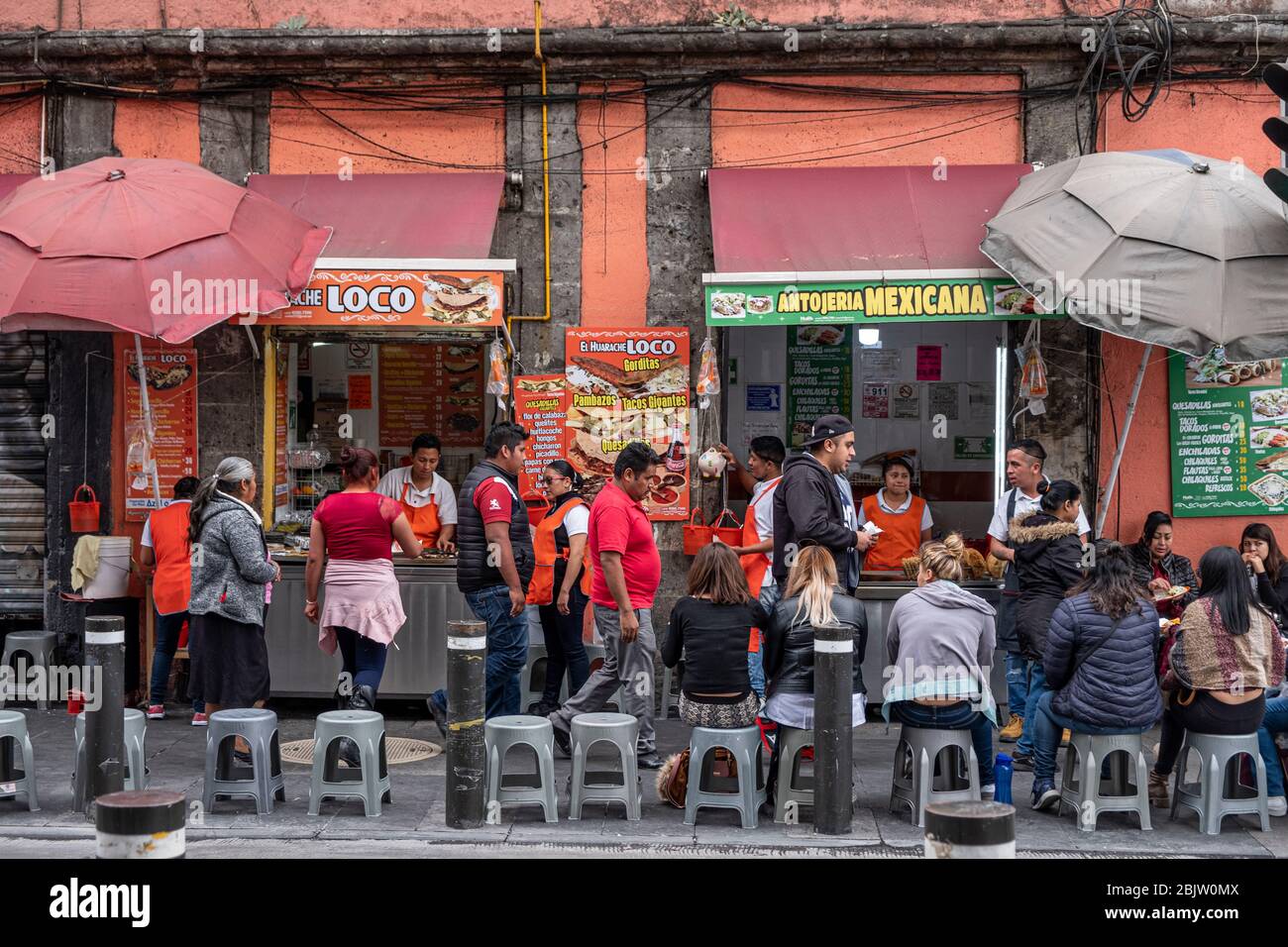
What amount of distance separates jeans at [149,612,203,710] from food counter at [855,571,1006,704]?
493cm

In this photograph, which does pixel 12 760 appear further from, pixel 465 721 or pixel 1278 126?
pixel 1278 126

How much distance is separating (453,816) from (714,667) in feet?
5.17

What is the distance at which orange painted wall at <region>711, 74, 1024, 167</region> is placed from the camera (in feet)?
34.1

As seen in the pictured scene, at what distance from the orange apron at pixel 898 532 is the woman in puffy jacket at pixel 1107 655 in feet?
10.7

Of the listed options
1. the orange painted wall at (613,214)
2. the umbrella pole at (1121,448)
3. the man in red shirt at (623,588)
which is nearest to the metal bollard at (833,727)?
the man in red shirt at (623,588)

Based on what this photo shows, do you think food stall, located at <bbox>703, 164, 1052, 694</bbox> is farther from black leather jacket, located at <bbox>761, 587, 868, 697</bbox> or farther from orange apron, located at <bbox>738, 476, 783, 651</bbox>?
black leather jacket, located at <bbox>761, 587, 868, 697</bbox>

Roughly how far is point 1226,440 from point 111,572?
8.50m

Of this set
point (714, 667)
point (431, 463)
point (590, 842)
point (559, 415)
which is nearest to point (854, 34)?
point (559, 415)

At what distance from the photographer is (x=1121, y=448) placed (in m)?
9.79

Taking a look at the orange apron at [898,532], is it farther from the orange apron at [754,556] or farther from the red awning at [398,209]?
the red awning at [398,209]

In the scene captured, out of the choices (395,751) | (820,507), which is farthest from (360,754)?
(820,507)

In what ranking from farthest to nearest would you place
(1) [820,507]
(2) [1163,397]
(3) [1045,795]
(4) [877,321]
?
1. (2) [1163,397]
2. (4) [877,321]
3. (1) [820,507]
4. (3) [1045,795]

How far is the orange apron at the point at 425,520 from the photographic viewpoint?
34.6 ft

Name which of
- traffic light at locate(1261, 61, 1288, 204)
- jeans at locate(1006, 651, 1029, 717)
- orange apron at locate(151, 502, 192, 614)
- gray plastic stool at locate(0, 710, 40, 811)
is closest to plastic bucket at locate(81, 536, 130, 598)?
orange apron at locate(151, 502, 192, 614)
